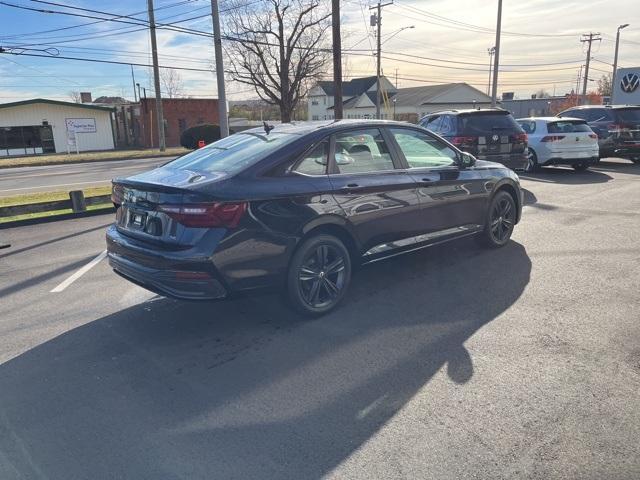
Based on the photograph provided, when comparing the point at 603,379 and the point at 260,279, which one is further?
the point at 260,279

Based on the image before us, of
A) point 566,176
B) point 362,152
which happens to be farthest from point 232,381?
point 566,176

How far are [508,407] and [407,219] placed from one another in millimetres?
2335

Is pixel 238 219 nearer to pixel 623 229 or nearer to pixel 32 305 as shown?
pixel 32 305

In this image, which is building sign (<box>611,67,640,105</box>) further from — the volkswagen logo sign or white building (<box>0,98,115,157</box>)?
white building (<box>0,98,115,157</box>)

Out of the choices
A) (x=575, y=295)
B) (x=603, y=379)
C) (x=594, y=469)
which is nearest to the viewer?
(x=594, y=469)

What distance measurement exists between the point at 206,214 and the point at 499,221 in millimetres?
4070

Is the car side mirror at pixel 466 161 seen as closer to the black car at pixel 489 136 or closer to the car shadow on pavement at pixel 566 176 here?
the black car at pixel 489 136

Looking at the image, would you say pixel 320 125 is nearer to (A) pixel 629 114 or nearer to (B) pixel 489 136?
(B) pixel 489 136

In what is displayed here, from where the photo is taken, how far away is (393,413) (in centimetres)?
303

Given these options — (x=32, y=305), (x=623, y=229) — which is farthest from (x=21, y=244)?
(x=623, y=229)

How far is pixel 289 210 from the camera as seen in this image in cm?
407

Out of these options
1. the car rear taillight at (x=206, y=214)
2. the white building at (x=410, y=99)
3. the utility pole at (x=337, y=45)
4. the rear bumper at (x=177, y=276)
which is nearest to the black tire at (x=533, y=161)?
the utility pole at (x=337, y=45)

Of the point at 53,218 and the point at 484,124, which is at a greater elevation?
the point at 484,124

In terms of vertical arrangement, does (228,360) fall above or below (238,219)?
below
